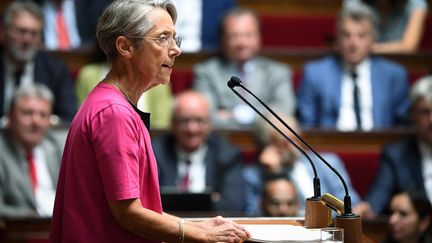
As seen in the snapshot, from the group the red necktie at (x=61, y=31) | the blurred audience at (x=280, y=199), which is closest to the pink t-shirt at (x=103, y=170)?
the blurred audience at (x=280, y=199)

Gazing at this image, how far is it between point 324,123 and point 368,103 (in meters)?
0.20

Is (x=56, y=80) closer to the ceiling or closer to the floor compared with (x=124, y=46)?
closer to the ceiling

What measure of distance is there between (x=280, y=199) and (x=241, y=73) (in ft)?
2.97

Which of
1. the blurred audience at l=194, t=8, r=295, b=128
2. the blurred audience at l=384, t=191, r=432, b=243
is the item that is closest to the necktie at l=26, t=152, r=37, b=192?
the blurred audience at l=194, t=8, r=295, b=128

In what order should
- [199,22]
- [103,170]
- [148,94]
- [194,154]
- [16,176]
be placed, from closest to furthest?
1. [103,170]
2. [16,176]
3. [194,154]
4. [148,94]
5. [199,22]

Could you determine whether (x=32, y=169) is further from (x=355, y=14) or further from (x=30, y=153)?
(x=355, y=14)

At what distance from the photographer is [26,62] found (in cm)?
367

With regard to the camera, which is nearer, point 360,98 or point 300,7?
point 360,98

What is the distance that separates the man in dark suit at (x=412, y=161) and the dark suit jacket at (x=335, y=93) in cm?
33

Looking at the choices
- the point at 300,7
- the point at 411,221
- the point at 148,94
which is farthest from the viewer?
the point at 300,7

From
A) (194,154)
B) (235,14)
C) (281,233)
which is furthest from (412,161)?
(281,233)

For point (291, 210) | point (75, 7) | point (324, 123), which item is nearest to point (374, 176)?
point (324, 123)

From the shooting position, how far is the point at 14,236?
2701 millimetres

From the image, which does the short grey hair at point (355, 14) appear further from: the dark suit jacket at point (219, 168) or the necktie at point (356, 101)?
the dark suit jacket at point (219, 168)
